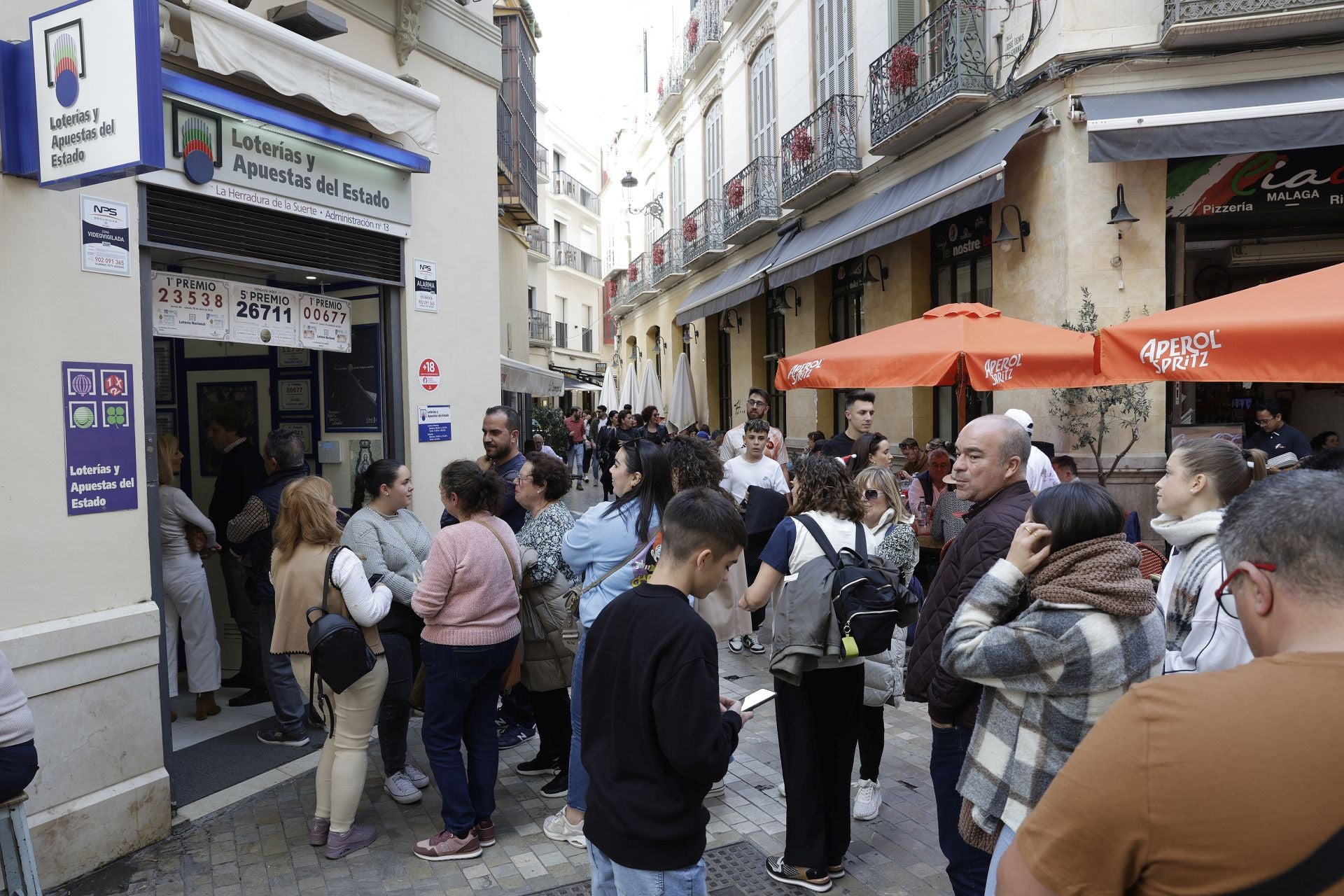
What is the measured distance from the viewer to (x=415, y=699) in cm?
461

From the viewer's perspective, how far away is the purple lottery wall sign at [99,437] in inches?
155

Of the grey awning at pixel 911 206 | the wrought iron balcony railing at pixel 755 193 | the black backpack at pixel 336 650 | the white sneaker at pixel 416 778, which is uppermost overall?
the wrought iron balcony railing at pixel 755 193

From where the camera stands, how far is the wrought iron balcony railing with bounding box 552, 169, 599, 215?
4019 centimetres

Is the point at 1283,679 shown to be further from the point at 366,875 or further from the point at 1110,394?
the point at 1110,394

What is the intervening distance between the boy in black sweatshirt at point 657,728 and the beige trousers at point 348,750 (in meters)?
1.97

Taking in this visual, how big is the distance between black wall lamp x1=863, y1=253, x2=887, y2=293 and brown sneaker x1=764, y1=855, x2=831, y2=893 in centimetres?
1143

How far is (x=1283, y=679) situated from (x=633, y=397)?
2023 cm

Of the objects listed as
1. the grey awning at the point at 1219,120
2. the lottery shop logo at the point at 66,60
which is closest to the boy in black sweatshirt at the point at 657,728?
the lottery shop logo at the point at 66,60

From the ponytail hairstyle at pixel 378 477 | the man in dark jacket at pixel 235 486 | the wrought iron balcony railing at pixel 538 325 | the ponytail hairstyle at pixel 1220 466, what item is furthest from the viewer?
the wrought iron balcony railing at pixel 538 325

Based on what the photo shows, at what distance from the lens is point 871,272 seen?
14.4 m

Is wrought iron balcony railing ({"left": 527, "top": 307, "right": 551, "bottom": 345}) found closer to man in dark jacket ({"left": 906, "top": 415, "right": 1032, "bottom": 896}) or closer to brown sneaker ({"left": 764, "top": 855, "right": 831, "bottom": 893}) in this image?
brown sneaker ({"left": 764, "top": 855, "right": 831, "bottom": 893})

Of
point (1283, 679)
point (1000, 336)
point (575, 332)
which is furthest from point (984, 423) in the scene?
point (575, 332)

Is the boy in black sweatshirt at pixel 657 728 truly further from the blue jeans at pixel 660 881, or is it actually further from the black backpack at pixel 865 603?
the black backpack at pixel 865 603

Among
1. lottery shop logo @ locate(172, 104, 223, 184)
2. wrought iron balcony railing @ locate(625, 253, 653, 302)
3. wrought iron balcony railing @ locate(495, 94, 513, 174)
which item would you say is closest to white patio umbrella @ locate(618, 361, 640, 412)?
wrought iron balcony railing @ locate(625, 253, 653, 302)
